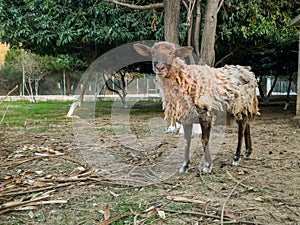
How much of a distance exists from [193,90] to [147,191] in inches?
46.9

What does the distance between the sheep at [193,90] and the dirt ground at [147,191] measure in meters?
0.57

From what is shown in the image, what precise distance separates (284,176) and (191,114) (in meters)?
1.26

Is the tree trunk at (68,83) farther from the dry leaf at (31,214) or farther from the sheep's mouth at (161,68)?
the dry leaf at (31,214)

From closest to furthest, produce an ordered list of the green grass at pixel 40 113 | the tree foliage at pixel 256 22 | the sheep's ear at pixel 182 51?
1. the sheep's ear at pixel 182 51
2. the tree foliage at pixel 256 22
3. the green grass at pixel 40 113

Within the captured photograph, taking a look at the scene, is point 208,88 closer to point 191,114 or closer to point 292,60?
point 191,114

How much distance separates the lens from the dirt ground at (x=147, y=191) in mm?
2717

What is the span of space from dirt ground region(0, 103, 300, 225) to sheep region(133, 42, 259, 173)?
573 millimetres

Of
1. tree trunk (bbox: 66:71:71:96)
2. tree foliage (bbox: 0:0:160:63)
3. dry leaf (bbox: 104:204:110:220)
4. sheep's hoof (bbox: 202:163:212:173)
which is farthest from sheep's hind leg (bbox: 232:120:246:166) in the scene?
tree trunk (bbox: 66:71:71:96)

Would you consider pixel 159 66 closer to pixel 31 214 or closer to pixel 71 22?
pixel 31 214

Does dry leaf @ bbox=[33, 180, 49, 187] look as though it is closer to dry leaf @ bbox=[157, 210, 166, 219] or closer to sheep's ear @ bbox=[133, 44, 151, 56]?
dry leaf @ bbox=[157, 210, 166, 219]

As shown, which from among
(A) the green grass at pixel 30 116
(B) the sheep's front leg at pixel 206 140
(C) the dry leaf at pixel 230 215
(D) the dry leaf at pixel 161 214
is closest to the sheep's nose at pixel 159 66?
(B) the sheep's front leg at pixel 206 140

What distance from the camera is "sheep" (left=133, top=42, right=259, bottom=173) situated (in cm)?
359

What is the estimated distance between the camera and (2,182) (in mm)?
3578

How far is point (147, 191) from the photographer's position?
11.0 feet
